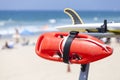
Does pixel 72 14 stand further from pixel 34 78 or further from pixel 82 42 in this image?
pixel 34 78

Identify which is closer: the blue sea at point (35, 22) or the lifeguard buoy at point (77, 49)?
the lifeguard buoy at point (77, 49)

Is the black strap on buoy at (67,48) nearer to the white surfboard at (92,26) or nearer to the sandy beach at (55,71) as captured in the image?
the white surfboard at (92,26)

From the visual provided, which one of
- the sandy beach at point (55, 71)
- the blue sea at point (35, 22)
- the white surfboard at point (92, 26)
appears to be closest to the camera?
the white surfboard at point (92, 26)

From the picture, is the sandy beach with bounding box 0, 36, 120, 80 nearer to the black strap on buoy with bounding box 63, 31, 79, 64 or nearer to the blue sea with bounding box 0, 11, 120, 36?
the blue sea with bounding box 0, 11, 120, 36

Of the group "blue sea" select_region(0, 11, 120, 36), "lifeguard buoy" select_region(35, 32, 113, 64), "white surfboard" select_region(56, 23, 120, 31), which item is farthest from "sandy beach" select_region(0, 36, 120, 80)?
"lifeguard buoy" select_region(35, 32, 113, 64)

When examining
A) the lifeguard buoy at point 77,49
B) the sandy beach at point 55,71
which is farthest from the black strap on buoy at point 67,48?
the sandy beach at point 55,71

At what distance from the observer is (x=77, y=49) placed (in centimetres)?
95

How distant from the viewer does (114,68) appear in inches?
119

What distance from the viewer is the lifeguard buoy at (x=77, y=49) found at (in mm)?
940

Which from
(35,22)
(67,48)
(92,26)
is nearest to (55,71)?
(92,26)

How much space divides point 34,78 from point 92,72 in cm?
51

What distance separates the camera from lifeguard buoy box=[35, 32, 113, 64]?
940mm

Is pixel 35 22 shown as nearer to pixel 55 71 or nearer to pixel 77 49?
pixel 55 71

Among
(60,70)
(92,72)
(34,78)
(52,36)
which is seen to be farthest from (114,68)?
(52,36)
